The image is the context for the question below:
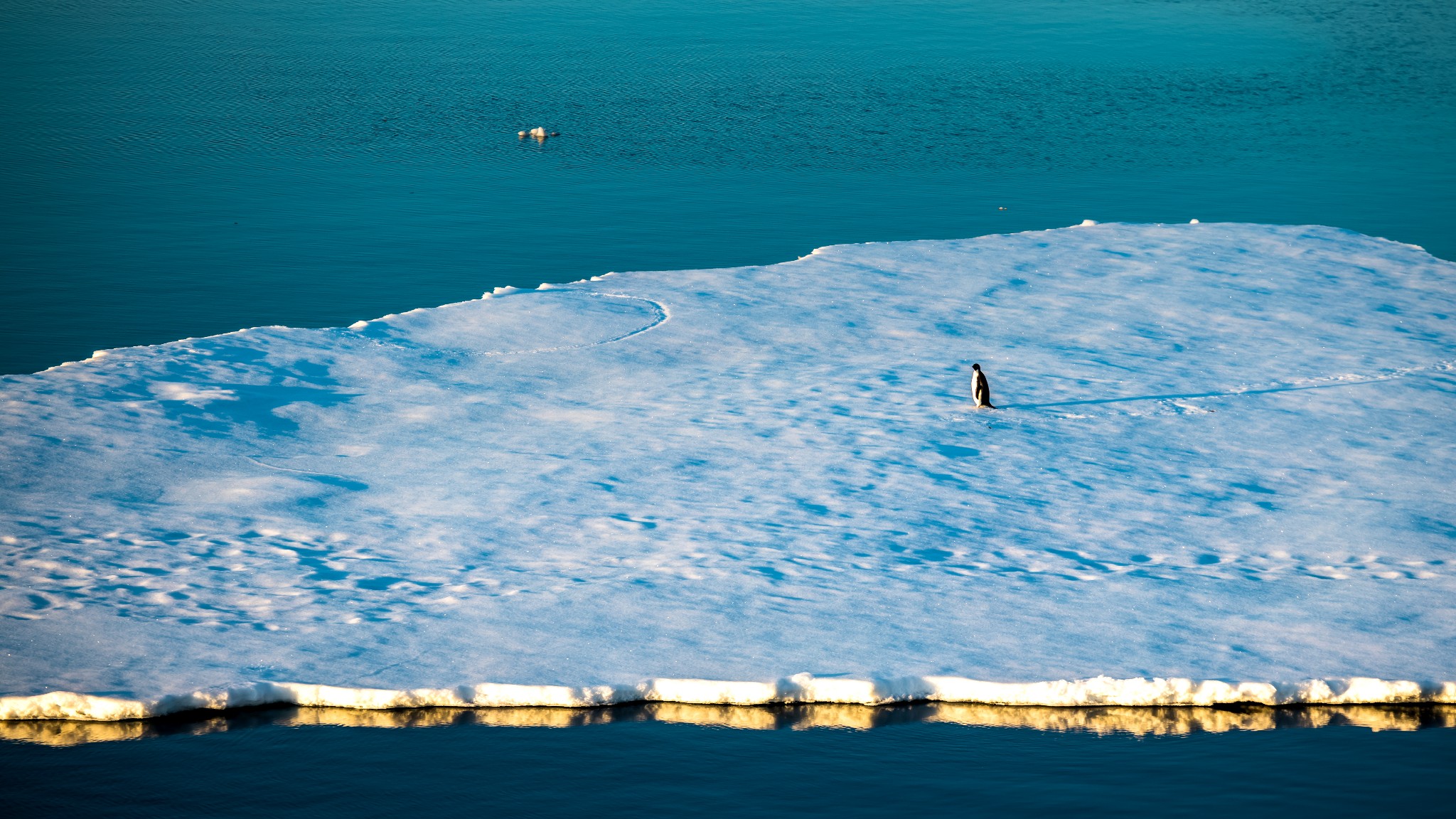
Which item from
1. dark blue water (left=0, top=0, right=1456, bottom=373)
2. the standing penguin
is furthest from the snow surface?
dark blue water (left=0, top=0, right=1456, bottom=373)

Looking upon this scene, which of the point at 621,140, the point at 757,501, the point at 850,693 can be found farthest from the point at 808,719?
the point at 621,140

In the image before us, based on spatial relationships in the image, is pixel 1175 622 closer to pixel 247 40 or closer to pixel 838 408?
pixel 838 408

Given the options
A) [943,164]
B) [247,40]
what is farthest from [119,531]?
[247,40]

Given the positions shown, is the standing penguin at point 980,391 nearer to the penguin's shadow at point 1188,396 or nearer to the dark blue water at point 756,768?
the penguin's shadow at point 1188,396

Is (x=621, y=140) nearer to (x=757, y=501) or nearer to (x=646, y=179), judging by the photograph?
(x=646, y=179)

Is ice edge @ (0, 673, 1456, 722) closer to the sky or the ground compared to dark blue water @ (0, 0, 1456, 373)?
closer to the ground

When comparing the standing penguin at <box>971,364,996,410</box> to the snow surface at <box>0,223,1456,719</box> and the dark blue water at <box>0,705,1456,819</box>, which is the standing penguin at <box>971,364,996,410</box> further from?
the dark blue water at <box>0,705,1456,819</box>

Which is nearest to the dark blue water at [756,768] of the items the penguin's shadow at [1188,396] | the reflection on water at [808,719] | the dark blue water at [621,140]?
the reflection on water at [808,719]
